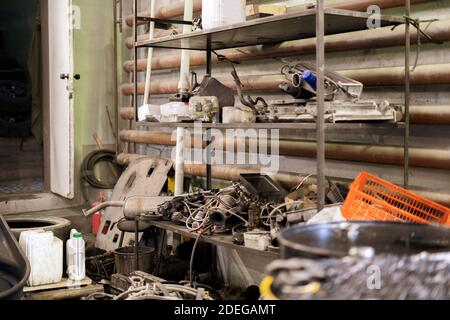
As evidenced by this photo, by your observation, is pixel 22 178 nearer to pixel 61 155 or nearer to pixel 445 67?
pixel 61 155

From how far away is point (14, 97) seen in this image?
704cm

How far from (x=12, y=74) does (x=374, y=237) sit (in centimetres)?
673

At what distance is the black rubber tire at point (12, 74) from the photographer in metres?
7.48

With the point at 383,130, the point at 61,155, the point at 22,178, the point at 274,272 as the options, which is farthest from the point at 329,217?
the point at 22,178

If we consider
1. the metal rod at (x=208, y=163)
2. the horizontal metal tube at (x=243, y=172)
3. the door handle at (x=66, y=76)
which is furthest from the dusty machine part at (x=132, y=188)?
the door handle at (x=66, y=76)

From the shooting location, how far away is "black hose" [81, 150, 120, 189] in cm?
571

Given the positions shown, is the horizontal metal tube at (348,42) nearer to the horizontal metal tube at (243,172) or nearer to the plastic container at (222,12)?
the plastic container at (222,12)

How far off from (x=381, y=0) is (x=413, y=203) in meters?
1.17

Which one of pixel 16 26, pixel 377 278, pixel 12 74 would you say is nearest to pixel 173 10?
pixel 12 74

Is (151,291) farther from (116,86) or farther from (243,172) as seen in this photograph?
(116,86)

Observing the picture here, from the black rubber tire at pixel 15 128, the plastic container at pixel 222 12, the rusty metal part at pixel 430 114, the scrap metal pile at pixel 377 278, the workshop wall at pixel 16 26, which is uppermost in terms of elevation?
the workshop wall at pixel 16 26

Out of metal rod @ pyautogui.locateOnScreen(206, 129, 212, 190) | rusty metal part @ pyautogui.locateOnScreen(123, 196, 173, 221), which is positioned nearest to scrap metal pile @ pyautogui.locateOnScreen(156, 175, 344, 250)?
rusty metal part @ pyautogui.locateOnScreen(123, 196, 173, 221)

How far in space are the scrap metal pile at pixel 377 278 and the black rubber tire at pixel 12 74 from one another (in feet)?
22.5
